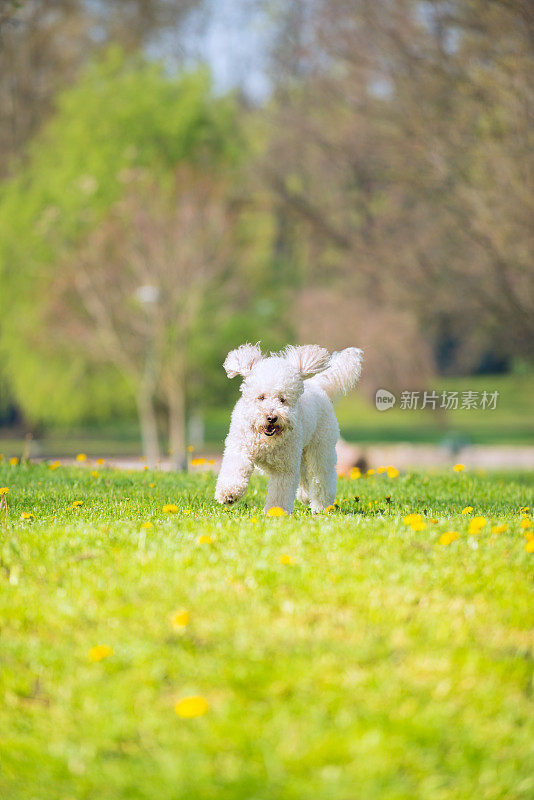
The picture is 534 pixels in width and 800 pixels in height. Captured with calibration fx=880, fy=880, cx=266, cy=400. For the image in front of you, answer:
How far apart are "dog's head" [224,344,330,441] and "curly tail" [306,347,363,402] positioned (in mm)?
709

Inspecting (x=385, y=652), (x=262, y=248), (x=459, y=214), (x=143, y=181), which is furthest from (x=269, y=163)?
(x=385, y=652)

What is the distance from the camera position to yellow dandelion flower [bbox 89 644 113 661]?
3.33m

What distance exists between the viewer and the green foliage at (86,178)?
2625 cm

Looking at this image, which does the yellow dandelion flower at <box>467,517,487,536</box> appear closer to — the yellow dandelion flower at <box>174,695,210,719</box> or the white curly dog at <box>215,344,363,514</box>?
the white curly dog at <box>215,344,363,514</box>

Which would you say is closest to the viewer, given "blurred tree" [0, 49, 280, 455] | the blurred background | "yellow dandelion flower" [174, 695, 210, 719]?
"yellow dandelion flower" [174, 695, 210, 719]

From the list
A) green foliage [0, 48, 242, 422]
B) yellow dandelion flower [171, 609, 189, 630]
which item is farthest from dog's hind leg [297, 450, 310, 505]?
green foliage [0, 48, 242, 422]

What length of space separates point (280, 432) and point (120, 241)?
1952 cm

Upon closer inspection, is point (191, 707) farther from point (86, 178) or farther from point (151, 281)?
point (86, 178)

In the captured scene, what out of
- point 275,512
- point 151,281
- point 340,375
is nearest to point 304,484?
point 340,375

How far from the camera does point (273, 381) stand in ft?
19.3

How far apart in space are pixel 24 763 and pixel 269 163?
26.2 metres

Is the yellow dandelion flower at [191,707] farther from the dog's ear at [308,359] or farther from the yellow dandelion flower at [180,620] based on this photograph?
the dog's ear at [308,359]

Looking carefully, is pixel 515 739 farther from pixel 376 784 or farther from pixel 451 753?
pixel 376 784

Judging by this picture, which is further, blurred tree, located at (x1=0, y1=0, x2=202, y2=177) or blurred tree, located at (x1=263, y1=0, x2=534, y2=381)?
blurred tree, located at (x1=0, y1=0, x2=202, y2=177)
